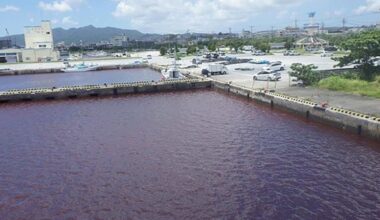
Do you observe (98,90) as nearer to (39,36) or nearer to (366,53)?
(366,53)

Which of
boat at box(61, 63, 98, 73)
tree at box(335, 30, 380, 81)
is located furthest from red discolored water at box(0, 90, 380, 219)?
boat at box(61, 63, 98, 73)

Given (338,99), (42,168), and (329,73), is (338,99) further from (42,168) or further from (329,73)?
(42,168)

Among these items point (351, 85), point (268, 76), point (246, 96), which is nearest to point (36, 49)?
point (268, 76)

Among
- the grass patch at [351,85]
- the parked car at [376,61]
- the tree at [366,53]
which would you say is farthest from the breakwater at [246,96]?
the parked car at [376,61]

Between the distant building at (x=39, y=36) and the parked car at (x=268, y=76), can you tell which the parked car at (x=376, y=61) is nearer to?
the parked car at (x=268, y=76)

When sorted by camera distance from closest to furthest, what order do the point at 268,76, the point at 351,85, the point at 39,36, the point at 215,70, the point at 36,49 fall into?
the point at 351,85 → the point at 268,76 → the point at 215,70 → the point at 36,49 → the point at 39,36

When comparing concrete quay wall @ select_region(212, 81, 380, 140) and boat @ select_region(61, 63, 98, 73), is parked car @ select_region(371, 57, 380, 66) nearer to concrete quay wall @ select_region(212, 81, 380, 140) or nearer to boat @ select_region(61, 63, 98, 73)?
concrete quay wall @ select_region(212, 81, 380, 140)
